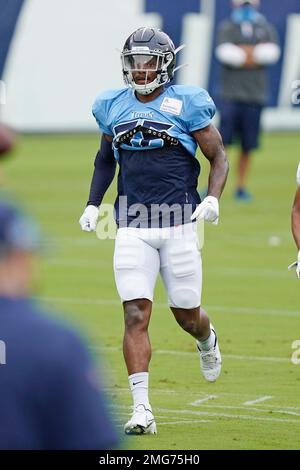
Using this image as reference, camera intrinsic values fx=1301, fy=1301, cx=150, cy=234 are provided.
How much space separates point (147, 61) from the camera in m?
7.64

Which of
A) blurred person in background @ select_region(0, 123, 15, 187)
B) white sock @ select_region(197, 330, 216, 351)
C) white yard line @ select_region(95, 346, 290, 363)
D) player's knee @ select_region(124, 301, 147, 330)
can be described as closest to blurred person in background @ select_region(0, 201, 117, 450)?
blurred person in background @ select_region(0, 123, 15, 187)

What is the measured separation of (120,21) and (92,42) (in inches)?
31.4

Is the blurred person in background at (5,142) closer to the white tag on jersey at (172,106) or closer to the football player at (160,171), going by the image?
the football player at (160,171)

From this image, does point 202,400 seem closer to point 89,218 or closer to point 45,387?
point 89,218

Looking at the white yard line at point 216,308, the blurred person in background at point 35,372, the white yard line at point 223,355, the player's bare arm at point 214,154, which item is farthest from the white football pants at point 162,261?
the blurred person in background at point 35,372

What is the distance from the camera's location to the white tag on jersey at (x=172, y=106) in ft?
24.7

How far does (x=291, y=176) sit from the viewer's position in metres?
20.7

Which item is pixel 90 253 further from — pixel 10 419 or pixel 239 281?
pixel 10 419

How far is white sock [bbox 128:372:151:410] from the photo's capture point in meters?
7.12

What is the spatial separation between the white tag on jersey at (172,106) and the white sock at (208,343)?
143 cm

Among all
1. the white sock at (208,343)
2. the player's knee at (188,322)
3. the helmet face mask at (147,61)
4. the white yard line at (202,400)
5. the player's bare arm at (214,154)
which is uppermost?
the helmet face mask at (147,61)

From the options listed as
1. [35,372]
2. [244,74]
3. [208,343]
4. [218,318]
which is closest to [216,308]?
[218,318]

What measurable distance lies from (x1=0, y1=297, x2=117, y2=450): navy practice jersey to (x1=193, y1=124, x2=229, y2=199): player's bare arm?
14.4 feet

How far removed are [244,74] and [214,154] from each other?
1113 centimetres
